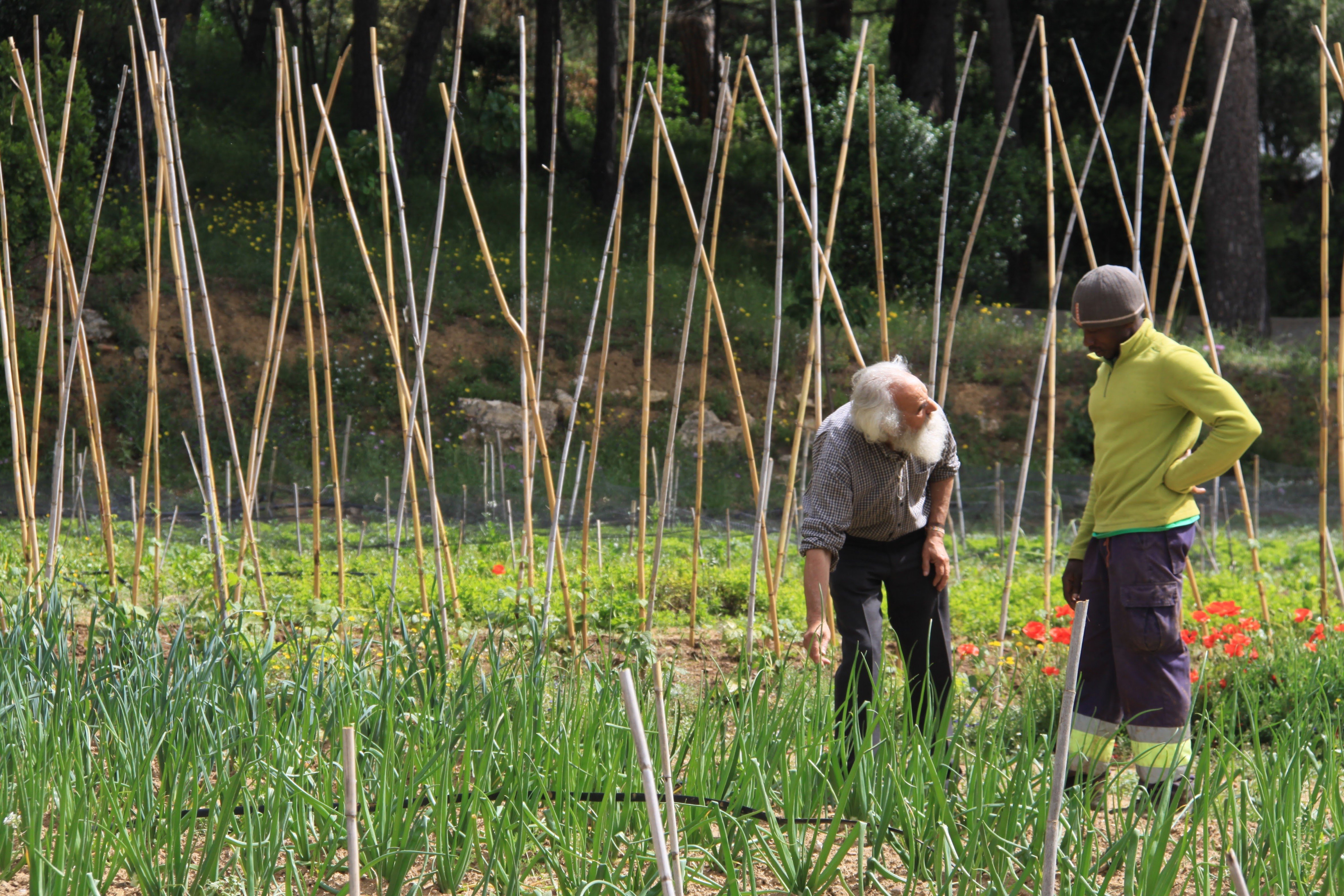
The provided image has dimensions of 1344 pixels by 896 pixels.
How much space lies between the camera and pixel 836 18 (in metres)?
14.6

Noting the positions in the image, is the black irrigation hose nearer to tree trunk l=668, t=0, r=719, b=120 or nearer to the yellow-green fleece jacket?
the yellow-green fleece jacket

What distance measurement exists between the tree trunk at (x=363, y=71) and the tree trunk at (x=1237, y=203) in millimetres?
8840

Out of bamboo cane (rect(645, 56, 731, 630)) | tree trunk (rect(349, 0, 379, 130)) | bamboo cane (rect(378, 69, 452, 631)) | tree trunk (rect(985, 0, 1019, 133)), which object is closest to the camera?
bamboo cane (rect(378, 69, 452, 631))

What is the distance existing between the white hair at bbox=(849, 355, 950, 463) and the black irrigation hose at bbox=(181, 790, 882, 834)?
83 cm

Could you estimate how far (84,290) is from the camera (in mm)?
3332

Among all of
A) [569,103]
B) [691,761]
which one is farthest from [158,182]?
[569,103]

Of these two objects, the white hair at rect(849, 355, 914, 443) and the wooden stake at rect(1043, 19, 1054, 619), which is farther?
the wooden stake at rect(1043, 19, 1054, 619)

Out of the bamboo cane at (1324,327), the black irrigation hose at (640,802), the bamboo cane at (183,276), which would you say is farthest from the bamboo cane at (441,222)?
the bamboo cane at (1324,327)

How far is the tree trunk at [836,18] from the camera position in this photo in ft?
46.6

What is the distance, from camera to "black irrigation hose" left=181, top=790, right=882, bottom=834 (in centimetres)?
184

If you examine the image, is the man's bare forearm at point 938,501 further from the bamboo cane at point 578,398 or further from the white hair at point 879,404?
the bamboo cane at point 578,398

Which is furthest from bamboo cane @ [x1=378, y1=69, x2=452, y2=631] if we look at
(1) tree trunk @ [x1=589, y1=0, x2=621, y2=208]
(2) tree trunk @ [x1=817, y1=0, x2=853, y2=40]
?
(2) tree trunk @ [x1=817, y1=0, x2=853, y2=40]

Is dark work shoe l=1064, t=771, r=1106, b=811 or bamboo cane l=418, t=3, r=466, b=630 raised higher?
bamboo cane l=418, t=3, r=466, b=630

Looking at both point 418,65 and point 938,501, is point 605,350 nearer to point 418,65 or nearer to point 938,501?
point 938,501
